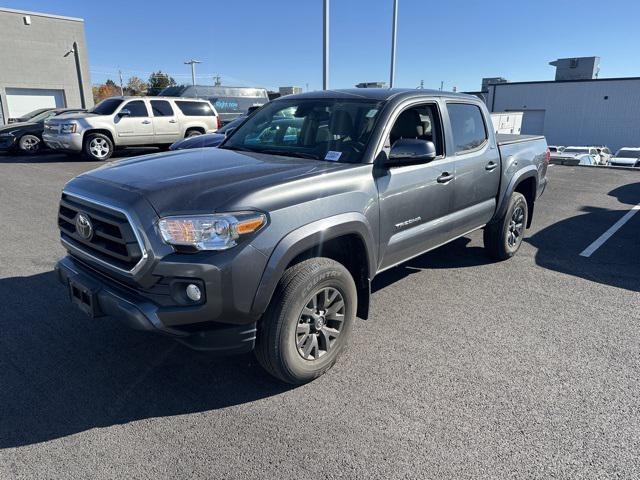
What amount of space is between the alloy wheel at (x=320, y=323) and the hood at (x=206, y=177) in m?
0.78

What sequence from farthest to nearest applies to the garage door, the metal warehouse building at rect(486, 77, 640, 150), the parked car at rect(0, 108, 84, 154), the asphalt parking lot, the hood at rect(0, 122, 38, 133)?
1. the metal warehouse building at rect(486, 77, 640, 150)
2. the garage door
3. the hood at rect(0, 122, 38, 133)
4. the parked car at rect(0, 108, 84, 154)
5. the asphalt parking lot

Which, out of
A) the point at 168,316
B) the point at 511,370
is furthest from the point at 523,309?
the point at 168,316

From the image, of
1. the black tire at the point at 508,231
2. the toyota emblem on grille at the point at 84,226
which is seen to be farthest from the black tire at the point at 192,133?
the toyota emblem on grille at the point at 84,226

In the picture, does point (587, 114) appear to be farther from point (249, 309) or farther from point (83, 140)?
point (249, 309)

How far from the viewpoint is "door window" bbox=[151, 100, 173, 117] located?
48.8ft

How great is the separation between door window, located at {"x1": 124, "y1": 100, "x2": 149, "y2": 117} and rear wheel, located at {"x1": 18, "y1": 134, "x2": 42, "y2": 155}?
13.7ft

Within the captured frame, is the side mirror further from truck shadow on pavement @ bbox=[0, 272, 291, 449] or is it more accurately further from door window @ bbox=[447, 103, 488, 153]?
truck shadow on pavement @ bbox=[0, 272, 291, 449]

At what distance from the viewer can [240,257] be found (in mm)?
2559

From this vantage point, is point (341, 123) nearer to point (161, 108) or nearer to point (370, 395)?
point (370, 395)

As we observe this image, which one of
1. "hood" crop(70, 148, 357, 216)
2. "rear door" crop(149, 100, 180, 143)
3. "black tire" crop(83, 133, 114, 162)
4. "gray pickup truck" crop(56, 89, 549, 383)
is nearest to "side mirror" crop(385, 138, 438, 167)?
"gray pickup truck" crop(56, 89, 549, 383)

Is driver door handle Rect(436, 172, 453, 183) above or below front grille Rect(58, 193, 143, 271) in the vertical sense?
above

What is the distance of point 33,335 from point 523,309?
13.7 ft

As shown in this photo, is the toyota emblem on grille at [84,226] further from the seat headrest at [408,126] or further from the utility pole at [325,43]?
the utility pole at [325,43]

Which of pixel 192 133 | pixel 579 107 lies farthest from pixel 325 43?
pixel 579 107
